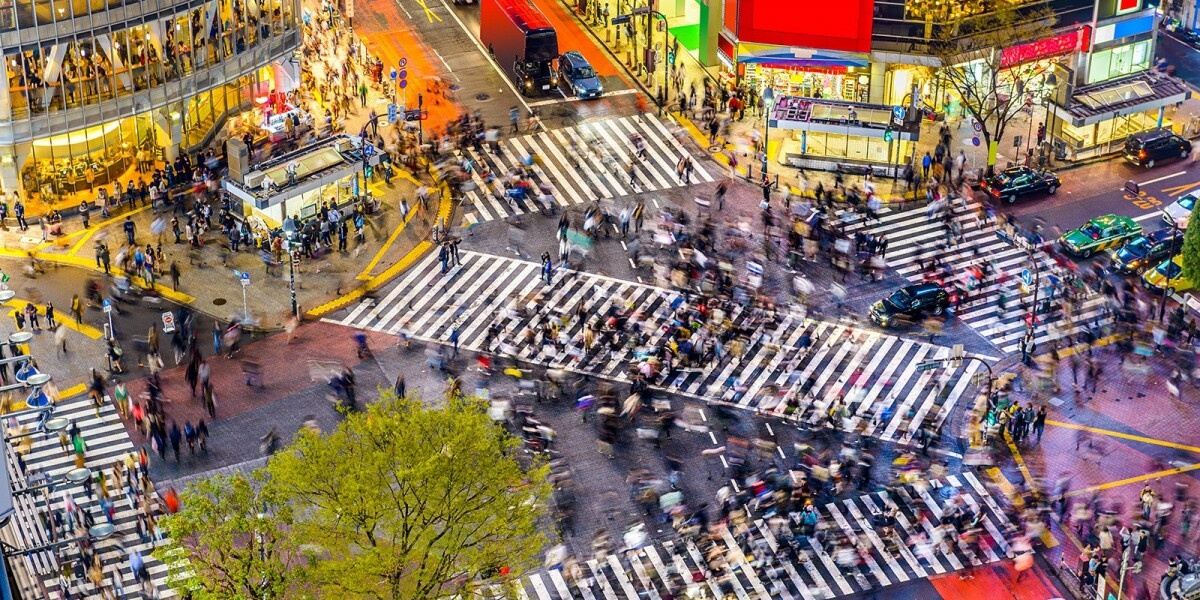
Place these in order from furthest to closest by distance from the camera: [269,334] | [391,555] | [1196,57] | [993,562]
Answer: [1196,57], [269,334], [993,562], [391,555]

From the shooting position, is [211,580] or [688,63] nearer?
[211,580]

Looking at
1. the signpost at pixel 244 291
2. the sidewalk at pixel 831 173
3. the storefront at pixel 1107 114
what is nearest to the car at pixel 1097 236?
the sidewalk at pixel 831 173

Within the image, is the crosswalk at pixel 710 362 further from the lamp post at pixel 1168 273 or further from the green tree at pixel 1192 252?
the green tree at pixel 1192 252

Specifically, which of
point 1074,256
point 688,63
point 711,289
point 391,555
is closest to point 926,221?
point 1074,256

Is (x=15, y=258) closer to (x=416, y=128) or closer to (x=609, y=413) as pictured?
(x=416, y=128)

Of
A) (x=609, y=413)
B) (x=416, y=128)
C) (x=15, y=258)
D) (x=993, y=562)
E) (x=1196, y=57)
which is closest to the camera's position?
(x=993, y=562)

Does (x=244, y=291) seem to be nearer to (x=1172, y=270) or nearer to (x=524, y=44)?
(x=524, y=44)

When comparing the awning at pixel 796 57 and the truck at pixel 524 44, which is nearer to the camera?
the awning at pixel 796 57
